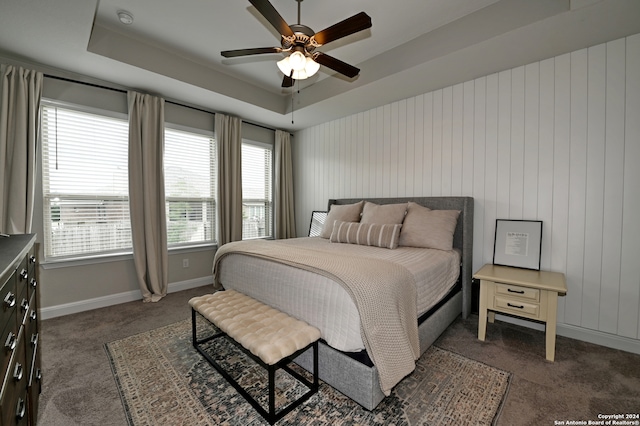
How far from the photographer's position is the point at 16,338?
3.28ft

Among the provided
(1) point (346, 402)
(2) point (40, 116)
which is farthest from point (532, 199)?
(2) point (40, 116)

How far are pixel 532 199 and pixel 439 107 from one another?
1.41m

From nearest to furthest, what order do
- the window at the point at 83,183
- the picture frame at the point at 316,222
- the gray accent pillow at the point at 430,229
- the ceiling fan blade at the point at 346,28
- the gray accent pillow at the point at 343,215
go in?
1. the ceiling fan blade at the point at 346,28
2. the gray accent pillow at the point at 430,229
3. the window at the point at 83,183
4. the gray accent pillow at the point at 343,215
5. the picture frame at the point at 316,222

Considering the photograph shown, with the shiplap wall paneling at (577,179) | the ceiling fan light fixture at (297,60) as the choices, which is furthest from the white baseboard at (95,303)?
the shiplap wall paneling at (577,179)

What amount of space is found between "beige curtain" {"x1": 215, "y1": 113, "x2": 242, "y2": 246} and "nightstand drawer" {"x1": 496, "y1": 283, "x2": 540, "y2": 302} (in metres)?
3.38

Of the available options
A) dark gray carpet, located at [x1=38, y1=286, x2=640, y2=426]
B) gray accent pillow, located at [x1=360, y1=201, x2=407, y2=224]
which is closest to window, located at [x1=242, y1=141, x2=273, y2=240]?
dark gray carpet, located at [x1=38, y1=286, x2=640, y2=426]

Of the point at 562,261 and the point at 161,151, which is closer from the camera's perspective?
the point at 562,261

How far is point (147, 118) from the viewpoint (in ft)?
10.5

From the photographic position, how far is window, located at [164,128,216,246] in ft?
11.9

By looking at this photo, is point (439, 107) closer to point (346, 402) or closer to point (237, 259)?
point (237, 259)

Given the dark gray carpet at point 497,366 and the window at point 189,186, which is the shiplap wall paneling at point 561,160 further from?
the window at point 189,186

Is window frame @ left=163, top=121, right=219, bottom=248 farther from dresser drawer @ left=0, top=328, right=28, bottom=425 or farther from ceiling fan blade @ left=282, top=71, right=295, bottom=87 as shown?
dresser drawer @ left=0, top=328, right=28, bottom=425

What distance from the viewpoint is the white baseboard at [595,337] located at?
83.4 inches

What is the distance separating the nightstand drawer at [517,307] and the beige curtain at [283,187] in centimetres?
340
